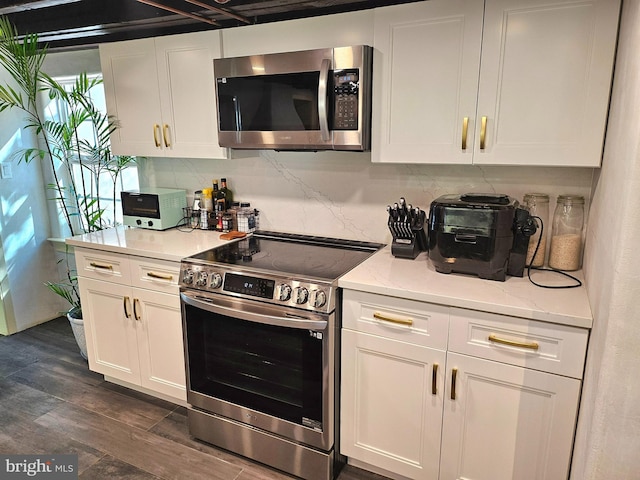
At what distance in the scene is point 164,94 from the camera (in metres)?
2.58

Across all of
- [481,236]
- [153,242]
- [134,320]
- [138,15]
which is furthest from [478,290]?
[138,15]

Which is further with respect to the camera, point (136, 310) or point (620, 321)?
point (136, 310)

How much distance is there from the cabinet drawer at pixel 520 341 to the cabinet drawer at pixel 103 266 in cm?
178

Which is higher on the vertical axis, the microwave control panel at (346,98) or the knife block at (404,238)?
the microwave control panel at (346,98)

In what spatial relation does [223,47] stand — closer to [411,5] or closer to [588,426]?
[411,5]

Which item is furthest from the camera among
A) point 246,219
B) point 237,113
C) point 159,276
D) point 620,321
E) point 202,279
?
point 246,219

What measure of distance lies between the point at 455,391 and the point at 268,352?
0.82 metres

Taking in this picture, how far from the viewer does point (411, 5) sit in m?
1.90

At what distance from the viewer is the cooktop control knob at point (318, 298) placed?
188 centimetres

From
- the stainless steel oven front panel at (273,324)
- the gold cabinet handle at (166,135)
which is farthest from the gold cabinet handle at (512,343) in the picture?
the gold cabinet handle at (166,135)

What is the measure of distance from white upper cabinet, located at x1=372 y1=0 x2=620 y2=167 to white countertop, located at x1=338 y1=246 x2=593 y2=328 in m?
0.49

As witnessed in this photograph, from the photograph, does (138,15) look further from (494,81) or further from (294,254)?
(494,81)

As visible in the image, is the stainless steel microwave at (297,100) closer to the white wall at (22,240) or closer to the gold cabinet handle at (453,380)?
the gold cabinet handle at (453,380)

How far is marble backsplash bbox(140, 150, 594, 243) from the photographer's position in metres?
2.12
